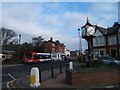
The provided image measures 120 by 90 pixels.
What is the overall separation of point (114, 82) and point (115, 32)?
22574 mm

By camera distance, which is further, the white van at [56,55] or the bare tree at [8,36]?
the white van at [56,55]

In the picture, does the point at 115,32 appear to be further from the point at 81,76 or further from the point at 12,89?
the point at 12,89

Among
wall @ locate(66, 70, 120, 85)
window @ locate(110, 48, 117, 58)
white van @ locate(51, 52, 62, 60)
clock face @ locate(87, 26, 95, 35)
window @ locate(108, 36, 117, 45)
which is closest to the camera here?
wall @ locate(66, 70, 120, 85)

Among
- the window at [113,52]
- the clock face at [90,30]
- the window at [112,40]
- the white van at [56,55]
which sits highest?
the window at [112,40]

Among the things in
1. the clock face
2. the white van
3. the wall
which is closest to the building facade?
the clock face

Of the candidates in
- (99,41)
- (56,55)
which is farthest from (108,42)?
(56,55)

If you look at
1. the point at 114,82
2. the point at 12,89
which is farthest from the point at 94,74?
the point at 12,89

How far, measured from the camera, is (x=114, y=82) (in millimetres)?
8125

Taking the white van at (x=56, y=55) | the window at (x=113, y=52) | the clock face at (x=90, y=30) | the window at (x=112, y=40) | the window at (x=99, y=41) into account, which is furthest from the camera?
the white van at (x=56, y=55)

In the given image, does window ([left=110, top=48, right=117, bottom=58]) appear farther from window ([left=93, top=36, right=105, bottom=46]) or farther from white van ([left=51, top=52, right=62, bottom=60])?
white van ([left=51, top=52, right=62, bottom=60])

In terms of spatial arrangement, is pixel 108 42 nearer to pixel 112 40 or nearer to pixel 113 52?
pixel 112 40

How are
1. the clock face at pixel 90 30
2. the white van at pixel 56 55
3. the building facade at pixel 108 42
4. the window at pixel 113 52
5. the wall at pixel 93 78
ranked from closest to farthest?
the wall at pixel 93 78
the clock face at pixel 90 30
the building facade at pixel 108 42
the window at pixel 113 52
the white van at pixel 56 55

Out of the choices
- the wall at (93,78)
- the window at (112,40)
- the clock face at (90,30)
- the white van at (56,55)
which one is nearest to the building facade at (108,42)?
the window at (112,40)

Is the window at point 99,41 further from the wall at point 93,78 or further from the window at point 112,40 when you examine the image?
the wall at point 93,78
